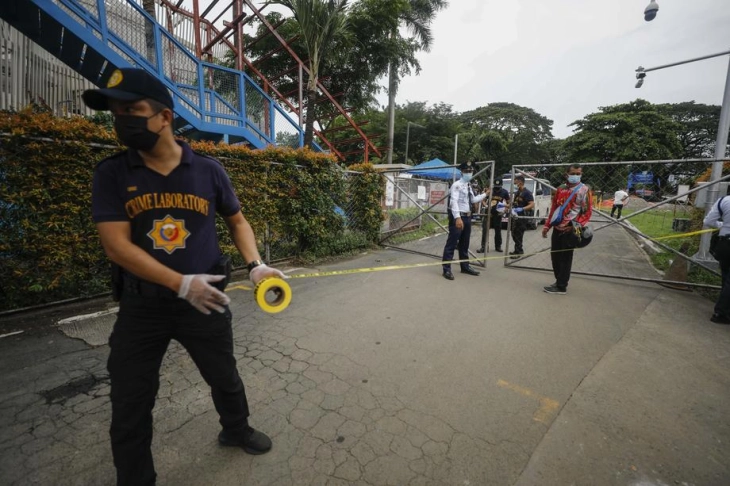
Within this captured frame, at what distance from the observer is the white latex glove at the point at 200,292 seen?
4.72 feet

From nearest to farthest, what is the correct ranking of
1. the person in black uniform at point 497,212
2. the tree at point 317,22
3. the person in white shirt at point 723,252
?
the person in white shirt at point 723,252 → the person in black uniform at point 497,212 → the tree at point 317,22

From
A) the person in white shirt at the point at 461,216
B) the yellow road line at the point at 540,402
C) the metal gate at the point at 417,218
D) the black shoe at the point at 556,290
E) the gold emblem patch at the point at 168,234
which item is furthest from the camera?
the metal gate at the point at 417,218

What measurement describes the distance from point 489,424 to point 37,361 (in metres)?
3.88

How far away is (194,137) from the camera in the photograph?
26.8ft

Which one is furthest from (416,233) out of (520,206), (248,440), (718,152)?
(248,440)

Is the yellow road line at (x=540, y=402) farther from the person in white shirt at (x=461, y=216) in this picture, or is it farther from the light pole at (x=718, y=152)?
the light pole at (x=718, y=152)

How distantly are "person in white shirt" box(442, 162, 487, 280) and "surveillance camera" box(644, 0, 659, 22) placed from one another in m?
6.66

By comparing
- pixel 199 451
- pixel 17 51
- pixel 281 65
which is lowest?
pixel 199 451

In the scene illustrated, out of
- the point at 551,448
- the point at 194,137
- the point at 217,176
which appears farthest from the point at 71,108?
the point at 551,448

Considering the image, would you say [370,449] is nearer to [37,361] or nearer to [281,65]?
[37,361]

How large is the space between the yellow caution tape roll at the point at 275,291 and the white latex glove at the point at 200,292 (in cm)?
21

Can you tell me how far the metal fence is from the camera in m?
5.47

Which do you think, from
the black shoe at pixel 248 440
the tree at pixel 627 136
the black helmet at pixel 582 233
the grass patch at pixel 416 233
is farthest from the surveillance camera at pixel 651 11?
the tree at pixel 627 136

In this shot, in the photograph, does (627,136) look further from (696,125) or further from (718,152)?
(718,152)
